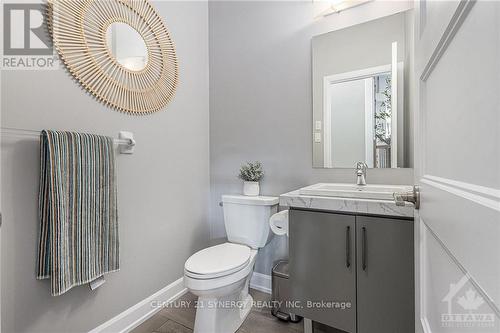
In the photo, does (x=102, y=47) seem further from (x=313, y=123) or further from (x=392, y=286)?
(x=392, y=286)

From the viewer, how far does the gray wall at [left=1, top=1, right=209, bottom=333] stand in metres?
1.06

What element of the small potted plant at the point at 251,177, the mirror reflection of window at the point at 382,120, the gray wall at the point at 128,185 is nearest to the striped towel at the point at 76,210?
the gray wall at the point at 128,185

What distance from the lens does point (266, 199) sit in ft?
5.80

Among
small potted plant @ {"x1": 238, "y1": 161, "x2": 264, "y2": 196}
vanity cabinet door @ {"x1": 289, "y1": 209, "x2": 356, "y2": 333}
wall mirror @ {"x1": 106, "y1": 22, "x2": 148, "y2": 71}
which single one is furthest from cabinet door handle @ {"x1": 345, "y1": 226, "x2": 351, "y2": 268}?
wall mirror @ {"x1": 106, "y1": 22, "x2": 148, "y2": 71}

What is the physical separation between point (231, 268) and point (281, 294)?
0.50 m

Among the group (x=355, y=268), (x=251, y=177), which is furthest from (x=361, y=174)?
(x=251, y=177)

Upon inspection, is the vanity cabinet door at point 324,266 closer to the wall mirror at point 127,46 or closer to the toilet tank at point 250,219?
the toilet tank at point 250,219

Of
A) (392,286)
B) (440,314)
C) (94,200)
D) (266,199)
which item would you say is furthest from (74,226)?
(392,286)

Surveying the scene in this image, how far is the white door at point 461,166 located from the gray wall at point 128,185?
1.48m

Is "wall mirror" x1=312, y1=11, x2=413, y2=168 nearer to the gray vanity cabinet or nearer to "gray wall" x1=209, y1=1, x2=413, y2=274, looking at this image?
"gray wall" x1=209, y1=1, x2=413, y2=274

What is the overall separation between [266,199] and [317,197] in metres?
0.55

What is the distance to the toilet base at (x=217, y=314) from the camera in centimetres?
138

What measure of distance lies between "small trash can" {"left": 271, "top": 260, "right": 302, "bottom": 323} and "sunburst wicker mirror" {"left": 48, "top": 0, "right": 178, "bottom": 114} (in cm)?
139

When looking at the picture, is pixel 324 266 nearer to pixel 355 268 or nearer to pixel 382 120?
pixel 355 268
